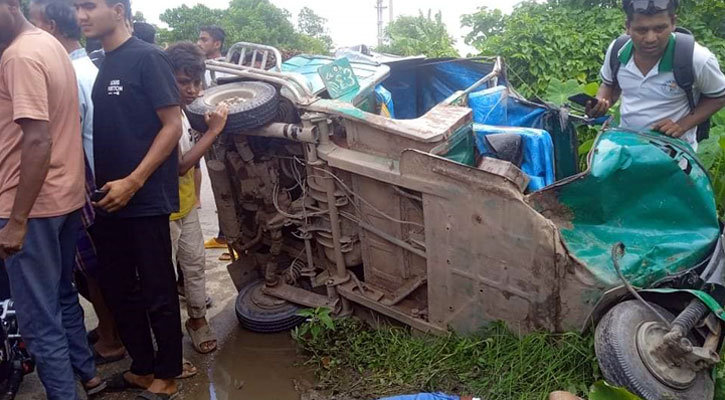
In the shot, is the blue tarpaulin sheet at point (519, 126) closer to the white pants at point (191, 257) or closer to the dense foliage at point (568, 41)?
the white pants at point (191, 257)

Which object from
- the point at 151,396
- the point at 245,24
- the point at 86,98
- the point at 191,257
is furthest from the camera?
the point at 245,24

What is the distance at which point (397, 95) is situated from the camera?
209 inches

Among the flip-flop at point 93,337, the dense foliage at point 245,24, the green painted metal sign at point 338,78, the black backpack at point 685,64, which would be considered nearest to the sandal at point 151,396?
the flip-flop at point 93,337

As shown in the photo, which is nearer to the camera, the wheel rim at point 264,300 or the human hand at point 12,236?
the human hand at point 12,236

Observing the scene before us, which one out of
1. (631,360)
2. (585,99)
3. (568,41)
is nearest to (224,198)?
(585,99)

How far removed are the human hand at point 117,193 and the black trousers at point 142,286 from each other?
0.23 metres

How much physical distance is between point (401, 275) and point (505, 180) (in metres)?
1.03

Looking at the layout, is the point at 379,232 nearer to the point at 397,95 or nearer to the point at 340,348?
the point at 340,348

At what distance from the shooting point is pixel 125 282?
3.40m

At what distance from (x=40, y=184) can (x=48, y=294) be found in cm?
63

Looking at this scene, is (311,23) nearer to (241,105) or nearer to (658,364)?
(241,105)

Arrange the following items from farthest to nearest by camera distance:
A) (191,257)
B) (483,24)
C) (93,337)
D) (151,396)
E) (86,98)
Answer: (483,24), (93,337), (191,257), (151,396), (86,98)

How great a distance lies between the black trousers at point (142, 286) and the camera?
3264mm

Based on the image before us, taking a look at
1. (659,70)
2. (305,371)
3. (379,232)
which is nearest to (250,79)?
(379,232)
